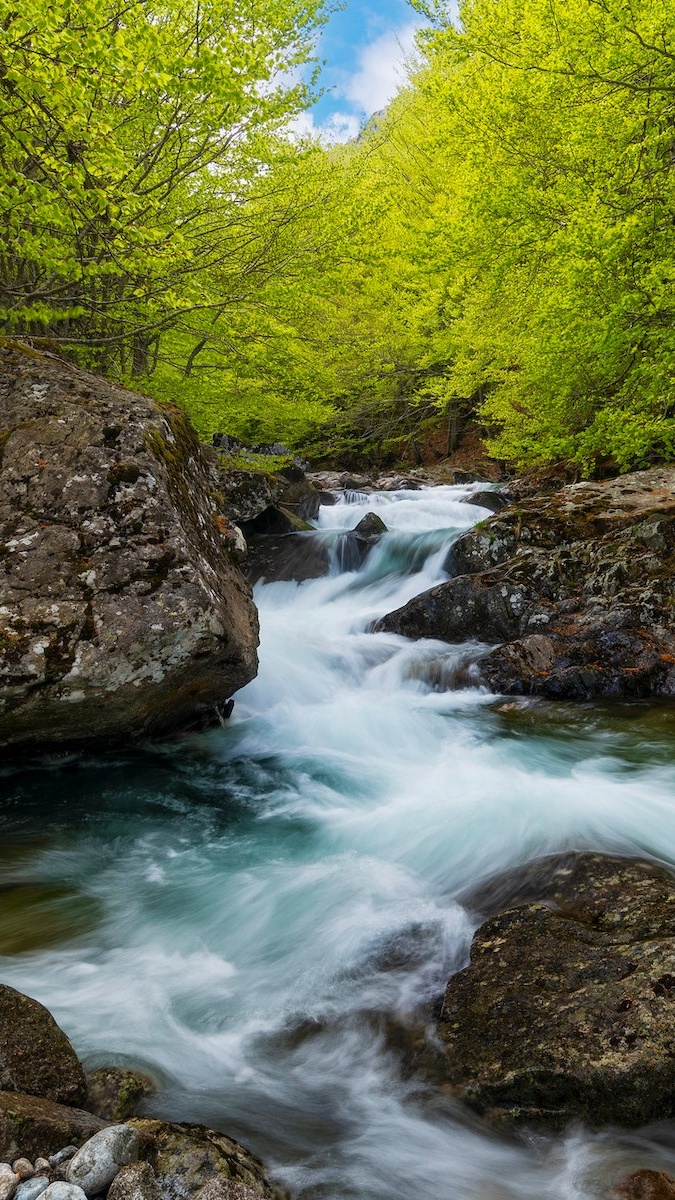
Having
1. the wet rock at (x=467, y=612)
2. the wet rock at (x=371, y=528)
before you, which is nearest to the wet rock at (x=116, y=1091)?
the wet rock at (x=467, y=612)

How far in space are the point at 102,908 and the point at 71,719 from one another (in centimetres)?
145

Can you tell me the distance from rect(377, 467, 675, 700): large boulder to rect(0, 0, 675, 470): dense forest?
3.17 ft

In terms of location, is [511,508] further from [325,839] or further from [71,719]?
[71,719]

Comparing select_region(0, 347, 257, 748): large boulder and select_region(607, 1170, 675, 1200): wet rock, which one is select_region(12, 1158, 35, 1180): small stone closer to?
select_region(607, 1170, 675, 1200): wet rock

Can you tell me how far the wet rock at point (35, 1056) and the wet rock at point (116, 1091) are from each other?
0.13 m

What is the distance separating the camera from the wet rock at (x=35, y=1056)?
220 centimetres

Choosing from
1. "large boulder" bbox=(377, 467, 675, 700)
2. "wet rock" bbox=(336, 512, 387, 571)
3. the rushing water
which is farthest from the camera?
A: "wet rock" bbox=(336, 512, 387, 571)

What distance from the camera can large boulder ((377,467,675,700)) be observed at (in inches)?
272

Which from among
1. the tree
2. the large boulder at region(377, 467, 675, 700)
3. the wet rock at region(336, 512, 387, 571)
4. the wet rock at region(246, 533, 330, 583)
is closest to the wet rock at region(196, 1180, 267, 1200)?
the tree

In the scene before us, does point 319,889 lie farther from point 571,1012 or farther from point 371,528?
point 371,528

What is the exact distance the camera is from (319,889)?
14.0ft

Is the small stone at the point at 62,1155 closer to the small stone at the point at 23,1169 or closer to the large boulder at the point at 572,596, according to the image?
the small stone at the point at 23,1169

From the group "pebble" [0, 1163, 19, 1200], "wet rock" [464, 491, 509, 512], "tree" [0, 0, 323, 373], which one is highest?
"tree" [0, 0, 323, 373]

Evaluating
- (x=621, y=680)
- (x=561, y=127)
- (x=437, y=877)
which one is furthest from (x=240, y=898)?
(x=561, y=127)
